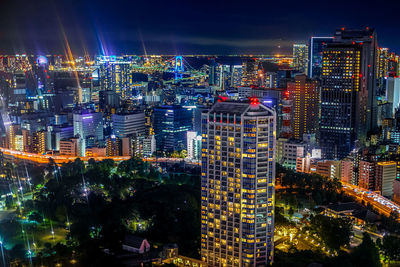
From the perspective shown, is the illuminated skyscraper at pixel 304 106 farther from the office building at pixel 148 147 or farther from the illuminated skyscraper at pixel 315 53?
the illuminated skyscraper at pixel 315 53

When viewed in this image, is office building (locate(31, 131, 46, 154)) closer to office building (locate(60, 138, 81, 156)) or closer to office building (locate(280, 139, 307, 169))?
office building (locate(60, 138, 81, 156))

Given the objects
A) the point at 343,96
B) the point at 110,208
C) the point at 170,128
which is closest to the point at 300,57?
the point at 343,96

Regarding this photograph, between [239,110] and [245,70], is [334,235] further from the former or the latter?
[245,70]

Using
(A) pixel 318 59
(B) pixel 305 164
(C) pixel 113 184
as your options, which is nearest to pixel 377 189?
(B) pixel 305 164

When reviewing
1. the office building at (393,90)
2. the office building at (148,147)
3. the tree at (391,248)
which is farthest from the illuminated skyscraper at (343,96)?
the tree at (391,248)

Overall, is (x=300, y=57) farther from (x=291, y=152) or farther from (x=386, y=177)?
(x=386, y=177)

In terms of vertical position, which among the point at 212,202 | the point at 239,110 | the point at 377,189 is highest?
→ the point at 239,110
